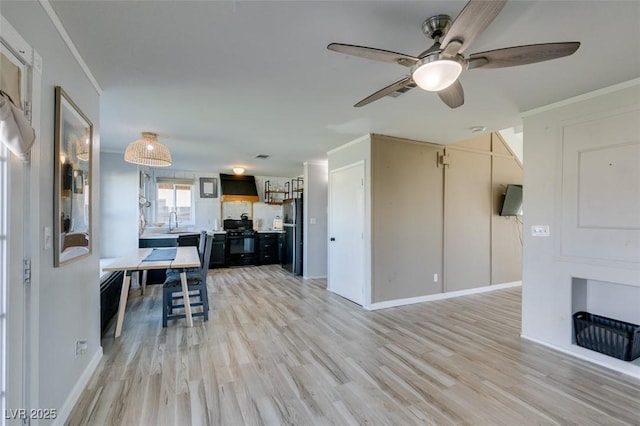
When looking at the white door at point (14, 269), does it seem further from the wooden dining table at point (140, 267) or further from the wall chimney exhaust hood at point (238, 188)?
the wall chimney exhaust hood at point (238, 188)

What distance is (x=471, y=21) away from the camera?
128cm

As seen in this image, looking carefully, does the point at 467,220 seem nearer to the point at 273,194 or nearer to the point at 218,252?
the point at 273,194

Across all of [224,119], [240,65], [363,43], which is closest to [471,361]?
[363,43]

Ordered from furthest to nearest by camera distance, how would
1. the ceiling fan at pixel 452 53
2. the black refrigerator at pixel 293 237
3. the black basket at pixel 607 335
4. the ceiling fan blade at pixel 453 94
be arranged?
the black refrigerator at pixel 293 237 → the black basket at pixel 607 335 → the ceiling fan blade at pixel 453 94 → the ceiling fan at pixel 452 53

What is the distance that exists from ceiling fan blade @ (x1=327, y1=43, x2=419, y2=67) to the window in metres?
6.81

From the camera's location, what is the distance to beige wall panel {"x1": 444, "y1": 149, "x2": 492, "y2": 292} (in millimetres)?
4621

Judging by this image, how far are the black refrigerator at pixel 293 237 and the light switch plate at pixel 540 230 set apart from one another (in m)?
4.08

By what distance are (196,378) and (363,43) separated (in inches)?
110

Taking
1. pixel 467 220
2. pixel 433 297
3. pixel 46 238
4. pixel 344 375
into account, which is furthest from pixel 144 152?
pixel 467 220

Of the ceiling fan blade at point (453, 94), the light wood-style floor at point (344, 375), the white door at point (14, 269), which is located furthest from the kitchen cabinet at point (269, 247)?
the white door at point (14, 269)

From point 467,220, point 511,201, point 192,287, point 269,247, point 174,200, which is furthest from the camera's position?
point 269,247

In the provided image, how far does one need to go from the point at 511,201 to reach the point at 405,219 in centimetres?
219

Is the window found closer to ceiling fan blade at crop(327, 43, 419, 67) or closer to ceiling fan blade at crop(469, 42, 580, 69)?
ceiling fan blade at crop(327, 43, 419, 67)

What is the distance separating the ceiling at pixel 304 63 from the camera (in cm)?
160
